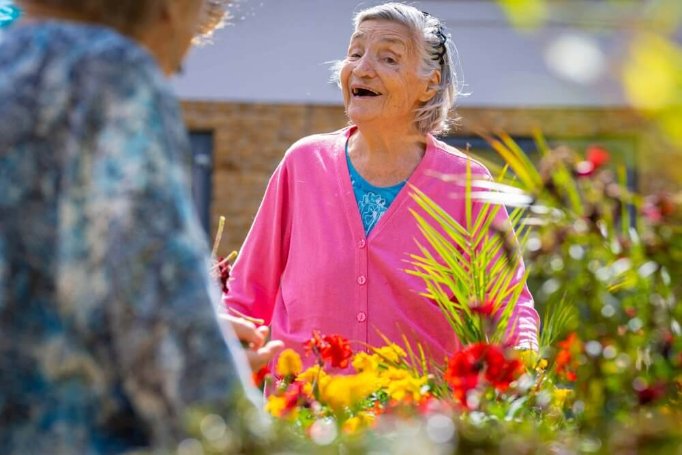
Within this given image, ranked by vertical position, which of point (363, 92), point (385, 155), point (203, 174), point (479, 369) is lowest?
point (203, 174)

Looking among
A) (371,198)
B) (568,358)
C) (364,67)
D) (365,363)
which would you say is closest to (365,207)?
(371,198)

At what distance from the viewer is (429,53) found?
140 inches

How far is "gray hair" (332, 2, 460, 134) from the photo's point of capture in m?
3.49

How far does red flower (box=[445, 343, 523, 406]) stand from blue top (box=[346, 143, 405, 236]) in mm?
1289

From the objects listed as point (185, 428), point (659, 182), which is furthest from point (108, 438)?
point (659, 182)

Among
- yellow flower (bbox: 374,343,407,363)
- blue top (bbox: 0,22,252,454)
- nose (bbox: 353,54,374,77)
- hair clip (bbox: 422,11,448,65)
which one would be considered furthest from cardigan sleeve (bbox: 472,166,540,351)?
blue top (bbox: 0,22,252,454)

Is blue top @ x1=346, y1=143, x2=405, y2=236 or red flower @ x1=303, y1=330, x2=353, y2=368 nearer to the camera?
red flower @ x1=303, y1=330, x2=353, y2=368

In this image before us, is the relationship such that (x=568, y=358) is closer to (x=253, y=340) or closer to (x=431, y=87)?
(x=253, y=340)

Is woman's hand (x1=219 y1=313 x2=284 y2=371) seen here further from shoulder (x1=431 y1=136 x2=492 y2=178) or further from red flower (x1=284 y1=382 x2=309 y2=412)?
shoulder (x1=431 y1=136 x2=492 y2=178)

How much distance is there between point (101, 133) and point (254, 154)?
23.8ft

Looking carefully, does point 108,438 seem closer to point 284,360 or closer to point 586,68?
point 586,68

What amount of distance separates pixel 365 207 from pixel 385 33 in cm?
52

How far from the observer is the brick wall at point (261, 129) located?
851cm

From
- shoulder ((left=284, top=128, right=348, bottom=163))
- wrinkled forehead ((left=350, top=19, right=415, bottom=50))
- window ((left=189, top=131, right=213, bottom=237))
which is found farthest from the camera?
window ((left=189, top=131, right=213, bottom=237))
